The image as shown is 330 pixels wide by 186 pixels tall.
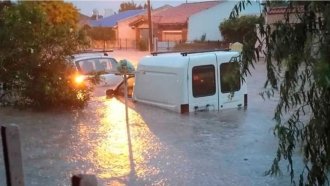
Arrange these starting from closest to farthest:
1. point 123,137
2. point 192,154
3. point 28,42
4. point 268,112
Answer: point 192,154
point 123,137
point 28,42
point 268,112

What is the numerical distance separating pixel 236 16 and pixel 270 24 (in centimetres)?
26

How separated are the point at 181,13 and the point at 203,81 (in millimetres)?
43203

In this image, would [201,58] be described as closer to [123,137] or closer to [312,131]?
[123,137]

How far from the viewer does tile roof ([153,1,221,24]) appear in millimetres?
53344

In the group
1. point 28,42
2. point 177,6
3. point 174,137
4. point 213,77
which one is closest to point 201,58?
point 213,77

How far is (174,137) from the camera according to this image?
36.0 ft

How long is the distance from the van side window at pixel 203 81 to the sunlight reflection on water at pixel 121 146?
1.57m

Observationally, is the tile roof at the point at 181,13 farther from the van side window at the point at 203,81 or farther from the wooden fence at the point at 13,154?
the wooden fence at the point at 13,154

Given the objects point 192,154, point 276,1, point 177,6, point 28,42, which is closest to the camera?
point 276,1

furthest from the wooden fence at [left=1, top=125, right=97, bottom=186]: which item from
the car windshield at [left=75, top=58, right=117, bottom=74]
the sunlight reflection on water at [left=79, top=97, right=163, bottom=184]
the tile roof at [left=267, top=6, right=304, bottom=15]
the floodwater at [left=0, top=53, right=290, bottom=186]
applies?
the car windshield at [left=75, top=58, right=117, bottom=74]

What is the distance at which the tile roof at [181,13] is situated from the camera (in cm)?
5334

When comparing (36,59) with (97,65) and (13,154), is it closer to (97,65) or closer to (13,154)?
(97,65)

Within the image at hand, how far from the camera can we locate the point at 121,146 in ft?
32.9

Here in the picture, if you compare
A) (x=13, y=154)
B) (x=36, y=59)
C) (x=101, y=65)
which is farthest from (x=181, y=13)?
(x=13, y=154)
